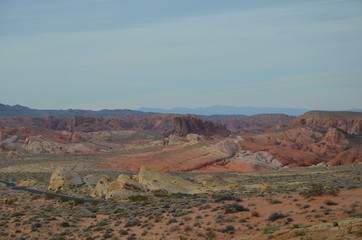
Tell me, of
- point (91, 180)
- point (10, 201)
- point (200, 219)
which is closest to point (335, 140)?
point (91, 180)

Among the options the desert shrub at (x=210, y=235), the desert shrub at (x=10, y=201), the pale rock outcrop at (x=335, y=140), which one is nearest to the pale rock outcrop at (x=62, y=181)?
the desert shrub at (x=10, y=201)

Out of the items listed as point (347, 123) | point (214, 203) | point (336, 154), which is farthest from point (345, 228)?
point (347, 123)

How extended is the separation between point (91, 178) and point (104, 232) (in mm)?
26514

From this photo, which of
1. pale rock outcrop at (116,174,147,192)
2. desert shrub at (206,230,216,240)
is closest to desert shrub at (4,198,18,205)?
pale rock outcrop at (116,174,147,192)

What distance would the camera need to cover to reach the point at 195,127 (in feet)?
547

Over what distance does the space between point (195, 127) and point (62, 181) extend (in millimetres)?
117296

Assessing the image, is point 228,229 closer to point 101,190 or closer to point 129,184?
point 129,184

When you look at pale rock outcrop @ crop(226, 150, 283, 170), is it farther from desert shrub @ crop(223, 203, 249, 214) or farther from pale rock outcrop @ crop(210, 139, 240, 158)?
desert shrub @ crop(223, 203, 249, 214)

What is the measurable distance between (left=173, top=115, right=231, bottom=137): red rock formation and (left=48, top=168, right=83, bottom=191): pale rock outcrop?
110 metres

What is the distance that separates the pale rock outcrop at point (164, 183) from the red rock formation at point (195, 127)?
112 meters

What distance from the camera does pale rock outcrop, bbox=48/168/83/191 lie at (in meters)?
50.2

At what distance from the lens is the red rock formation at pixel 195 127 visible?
16450cm

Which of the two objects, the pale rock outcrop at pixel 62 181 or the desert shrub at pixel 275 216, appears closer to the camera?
the desert shrub at pixel 275 216

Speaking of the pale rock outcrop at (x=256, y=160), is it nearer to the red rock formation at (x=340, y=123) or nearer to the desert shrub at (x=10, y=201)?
the desert shrub at (x=10, y=201)
